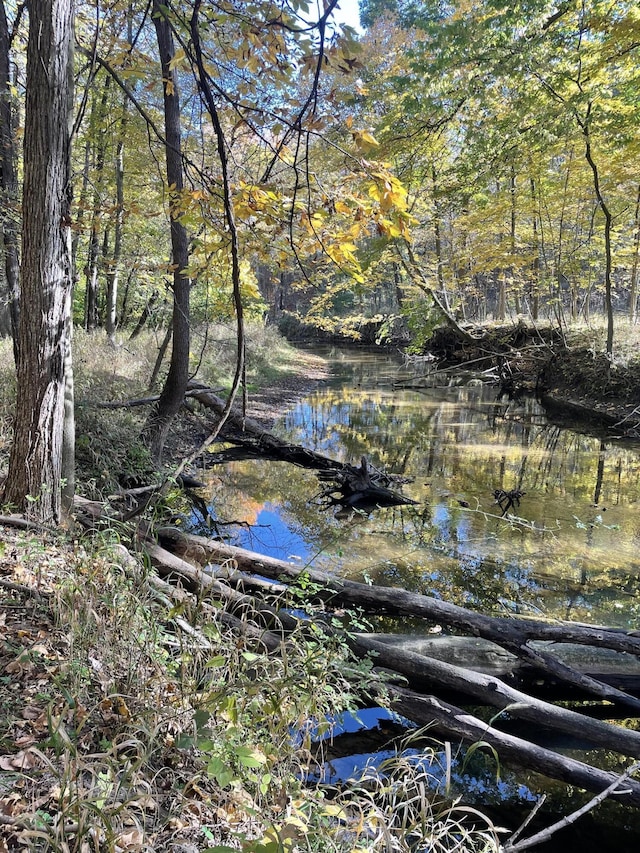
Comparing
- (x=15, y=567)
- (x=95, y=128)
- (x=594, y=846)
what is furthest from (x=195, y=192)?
(x=95, y=128)

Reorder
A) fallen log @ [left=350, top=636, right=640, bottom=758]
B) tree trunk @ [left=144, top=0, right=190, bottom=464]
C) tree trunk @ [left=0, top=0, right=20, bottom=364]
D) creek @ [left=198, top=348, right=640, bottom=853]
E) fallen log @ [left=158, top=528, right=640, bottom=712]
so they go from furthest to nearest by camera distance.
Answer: tree trunk @ [left=144, top=0, right=190, bottom=464]
tree trunk @ [left=0, top=0, right=20, bottom=364]
creek @ [left=198, top=348, right=640, bottom=853]
fallen log @ [left=158, top=528, right=640, bottom=712]
fallen log @ [left=350, top=636, right=640, bottom=758]

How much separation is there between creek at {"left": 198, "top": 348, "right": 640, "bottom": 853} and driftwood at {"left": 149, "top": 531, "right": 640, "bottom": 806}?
34 cm

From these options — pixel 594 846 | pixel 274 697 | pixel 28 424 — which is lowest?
pixel 594 846

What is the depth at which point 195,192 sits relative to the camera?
9.45 ft

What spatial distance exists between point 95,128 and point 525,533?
933 centimetres

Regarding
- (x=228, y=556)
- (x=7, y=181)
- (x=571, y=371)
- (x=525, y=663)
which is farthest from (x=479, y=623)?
(x=571, y=371)

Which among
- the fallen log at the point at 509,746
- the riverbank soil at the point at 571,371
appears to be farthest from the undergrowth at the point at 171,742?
the riverbank soil at the point at 571,371

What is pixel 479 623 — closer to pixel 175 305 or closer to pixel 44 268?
pixel 44 268

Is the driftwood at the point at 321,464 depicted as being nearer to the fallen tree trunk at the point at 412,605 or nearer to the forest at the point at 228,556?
the forest at the point at 228,556

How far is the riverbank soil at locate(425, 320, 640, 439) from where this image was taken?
12188 mm

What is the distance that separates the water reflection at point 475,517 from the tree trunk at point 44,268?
2194mm

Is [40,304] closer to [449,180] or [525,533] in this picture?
[525,533]

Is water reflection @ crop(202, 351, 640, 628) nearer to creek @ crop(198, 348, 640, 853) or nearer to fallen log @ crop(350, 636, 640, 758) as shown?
creek @ crop(198, 348, 640, 853)

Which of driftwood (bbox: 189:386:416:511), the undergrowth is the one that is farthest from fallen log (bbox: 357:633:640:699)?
driftwood (bbox: 189:386:416:511)
